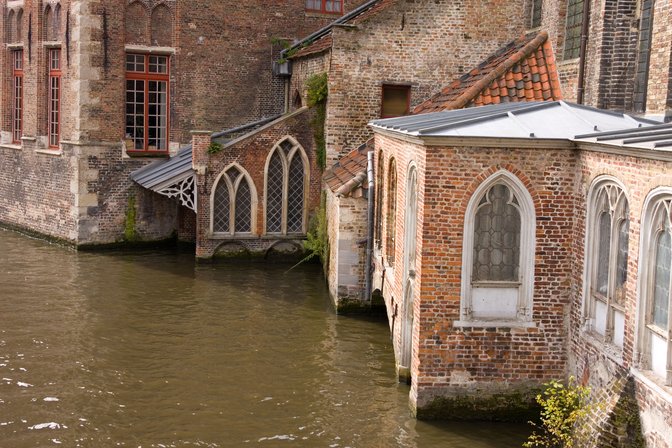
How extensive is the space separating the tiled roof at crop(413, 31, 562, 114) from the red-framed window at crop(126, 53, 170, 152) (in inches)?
325

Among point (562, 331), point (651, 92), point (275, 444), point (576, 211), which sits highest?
point (651, 92)

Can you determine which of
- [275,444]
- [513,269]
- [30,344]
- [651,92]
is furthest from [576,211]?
[30,344]

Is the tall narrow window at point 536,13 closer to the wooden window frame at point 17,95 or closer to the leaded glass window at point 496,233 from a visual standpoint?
the leaded glass window at point 496,233

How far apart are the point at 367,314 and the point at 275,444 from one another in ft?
21.1

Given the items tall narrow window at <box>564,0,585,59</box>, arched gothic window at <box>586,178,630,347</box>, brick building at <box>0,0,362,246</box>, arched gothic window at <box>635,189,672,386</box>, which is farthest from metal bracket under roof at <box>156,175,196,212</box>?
arched gothic window at <box>635,189,672,386</box>

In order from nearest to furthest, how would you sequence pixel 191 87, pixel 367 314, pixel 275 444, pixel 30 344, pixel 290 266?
pixel 275 444 → pixel 30 344 → pixel 367 314 → pixel 290 266 → pixel 191 87

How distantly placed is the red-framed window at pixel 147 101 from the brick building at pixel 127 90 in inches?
1.0

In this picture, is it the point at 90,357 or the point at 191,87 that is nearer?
the point at 90,357

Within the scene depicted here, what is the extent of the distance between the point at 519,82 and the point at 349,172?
11.2ft

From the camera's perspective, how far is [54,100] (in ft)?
77.8

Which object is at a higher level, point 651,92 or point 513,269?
point 651,92

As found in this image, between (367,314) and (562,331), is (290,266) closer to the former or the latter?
(367,314)

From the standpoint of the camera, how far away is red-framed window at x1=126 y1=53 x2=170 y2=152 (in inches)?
890

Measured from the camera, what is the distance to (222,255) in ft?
68.7
